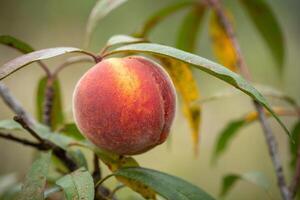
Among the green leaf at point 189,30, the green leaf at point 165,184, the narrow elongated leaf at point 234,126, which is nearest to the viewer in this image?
the green leaf at point 165,184

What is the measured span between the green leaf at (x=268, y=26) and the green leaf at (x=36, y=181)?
68 centimetres

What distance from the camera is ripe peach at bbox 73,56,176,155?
702 millimetres

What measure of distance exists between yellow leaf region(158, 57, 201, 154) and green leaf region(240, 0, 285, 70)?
329 millimetres

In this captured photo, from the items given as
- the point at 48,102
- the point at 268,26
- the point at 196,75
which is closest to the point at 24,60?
the point at 48,102

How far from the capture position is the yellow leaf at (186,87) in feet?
3.17

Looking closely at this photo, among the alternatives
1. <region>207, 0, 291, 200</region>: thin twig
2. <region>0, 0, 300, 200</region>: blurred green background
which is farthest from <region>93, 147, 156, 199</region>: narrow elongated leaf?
<region>0, 0, 300, 200</region>: blurred green background

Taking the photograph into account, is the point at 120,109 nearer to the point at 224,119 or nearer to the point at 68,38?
the point at 224,119

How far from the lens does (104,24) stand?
3621 mm

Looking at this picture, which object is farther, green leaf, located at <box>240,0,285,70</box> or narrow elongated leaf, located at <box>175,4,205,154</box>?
green leaf, located at <box>240,0,285,70</box>


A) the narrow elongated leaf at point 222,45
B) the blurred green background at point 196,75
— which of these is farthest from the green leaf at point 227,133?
the blurred green background at point 196,75

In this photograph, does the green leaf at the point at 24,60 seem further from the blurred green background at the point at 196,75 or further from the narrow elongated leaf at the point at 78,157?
the blurred green background at the point at 196,75

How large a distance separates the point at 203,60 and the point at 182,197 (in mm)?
219

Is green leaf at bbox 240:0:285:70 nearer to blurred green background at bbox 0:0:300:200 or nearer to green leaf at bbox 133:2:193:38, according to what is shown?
green leaf at bbox 133:2:193:38

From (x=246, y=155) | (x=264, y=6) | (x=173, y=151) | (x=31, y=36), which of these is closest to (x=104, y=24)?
(x=31, y=36)
